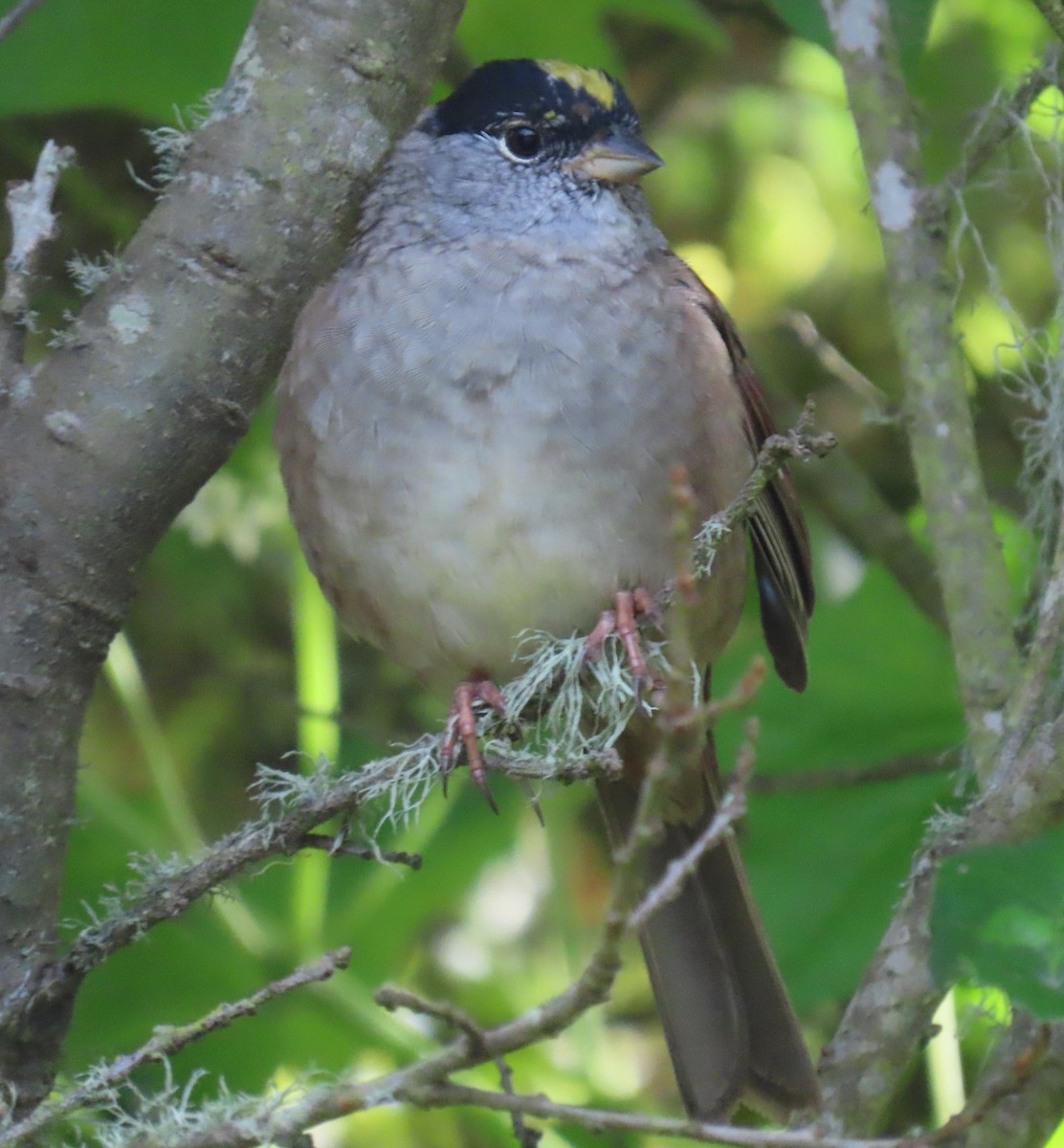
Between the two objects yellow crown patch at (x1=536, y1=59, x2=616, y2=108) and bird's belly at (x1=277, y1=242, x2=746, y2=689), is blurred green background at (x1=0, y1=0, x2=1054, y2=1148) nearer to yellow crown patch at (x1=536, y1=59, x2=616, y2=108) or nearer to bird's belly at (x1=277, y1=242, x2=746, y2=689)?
yellow crown patch at (x1=536, y1=59, x2=616, y2=108)

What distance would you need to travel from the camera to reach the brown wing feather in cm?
230

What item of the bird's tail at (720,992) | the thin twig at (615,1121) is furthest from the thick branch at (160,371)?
the bird's tail at (720,992)

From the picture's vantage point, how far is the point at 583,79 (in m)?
2.30

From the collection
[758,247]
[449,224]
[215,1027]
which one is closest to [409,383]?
[449,224]

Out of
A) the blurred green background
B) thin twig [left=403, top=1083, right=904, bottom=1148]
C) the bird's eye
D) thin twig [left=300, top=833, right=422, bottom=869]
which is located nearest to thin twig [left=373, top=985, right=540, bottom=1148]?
thin twig [left=403, top=1083, right=904, bottom=1148]

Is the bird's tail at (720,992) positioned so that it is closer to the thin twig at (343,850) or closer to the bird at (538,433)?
the bird at (538,433)

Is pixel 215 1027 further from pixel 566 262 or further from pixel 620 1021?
pixel 620 1021

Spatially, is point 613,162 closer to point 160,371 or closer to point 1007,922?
point 160,371

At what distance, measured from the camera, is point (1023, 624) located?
219 cm

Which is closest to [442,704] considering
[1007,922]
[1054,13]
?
[1054,13]

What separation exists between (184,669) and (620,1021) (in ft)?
3.74

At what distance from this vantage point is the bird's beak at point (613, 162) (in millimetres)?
2244

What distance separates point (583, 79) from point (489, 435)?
0.63 meters

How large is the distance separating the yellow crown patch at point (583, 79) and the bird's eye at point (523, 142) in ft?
0.27
